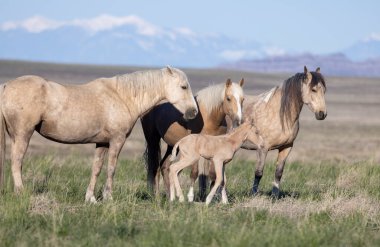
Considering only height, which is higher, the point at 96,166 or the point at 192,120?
the point at 192,120

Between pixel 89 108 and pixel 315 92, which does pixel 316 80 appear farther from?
pixel 89 108

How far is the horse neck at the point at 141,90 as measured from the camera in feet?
33.3

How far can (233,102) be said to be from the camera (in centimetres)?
1027

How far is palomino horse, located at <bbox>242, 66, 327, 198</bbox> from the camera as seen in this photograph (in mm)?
10750

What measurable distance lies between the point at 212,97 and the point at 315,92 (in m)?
1.51

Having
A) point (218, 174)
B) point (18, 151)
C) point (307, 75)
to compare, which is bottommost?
point (218, 174)

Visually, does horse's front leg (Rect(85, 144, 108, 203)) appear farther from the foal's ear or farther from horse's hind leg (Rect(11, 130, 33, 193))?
the foal's ear

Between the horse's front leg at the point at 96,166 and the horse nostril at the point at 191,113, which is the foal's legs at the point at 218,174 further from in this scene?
the horse's front leg at the point at 96,166

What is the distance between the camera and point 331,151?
92.4 feet

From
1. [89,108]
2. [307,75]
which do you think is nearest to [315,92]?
[307,75]

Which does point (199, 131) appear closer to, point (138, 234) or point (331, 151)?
point (138, 234)

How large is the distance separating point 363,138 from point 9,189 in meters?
26.0

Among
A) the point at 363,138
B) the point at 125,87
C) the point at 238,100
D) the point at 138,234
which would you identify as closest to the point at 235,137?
the point at 238,100

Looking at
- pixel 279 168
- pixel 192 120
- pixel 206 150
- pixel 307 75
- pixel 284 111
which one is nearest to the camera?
pixel 206 150
